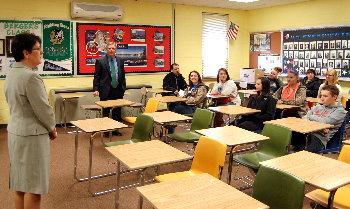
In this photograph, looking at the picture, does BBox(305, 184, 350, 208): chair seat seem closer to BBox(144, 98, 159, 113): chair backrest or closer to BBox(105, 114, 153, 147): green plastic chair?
BBox(105, 114, 153, 147): green plastic chair

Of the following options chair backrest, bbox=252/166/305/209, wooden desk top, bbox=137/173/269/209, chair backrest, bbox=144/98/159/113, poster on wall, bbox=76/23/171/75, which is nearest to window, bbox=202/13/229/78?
poster on wall, bbox=76/23/171/75

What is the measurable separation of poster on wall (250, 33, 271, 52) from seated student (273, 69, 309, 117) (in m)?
3.68

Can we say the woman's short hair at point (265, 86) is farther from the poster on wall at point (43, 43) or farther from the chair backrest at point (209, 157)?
the poster on wall at point (43, 43)

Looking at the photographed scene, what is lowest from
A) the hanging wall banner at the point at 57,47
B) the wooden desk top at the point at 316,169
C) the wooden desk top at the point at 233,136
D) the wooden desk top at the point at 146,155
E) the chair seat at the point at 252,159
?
the chair seat at the point at 252,159

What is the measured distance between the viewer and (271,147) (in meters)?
3.53

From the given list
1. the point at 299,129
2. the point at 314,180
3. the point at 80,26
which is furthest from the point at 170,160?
the point at 80,26

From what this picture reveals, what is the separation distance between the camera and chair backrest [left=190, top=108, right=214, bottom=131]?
4.22 m

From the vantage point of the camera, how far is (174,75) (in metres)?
7.29

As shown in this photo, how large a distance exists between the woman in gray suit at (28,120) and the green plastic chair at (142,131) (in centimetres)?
146

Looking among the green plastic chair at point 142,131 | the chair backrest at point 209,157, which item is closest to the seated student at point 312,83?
the green plastic chair at point 142,131

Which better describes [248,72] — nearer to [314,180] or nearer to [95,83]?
[95,83]

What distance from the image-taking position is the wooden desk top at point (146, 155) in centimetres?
252

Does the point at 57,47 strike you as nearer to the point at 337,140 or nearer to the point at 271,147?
the point at 271,147

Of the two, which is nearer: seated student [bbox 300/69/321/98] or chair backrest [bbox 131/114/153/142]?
chair backrest [bbox 131/114/153/142]
